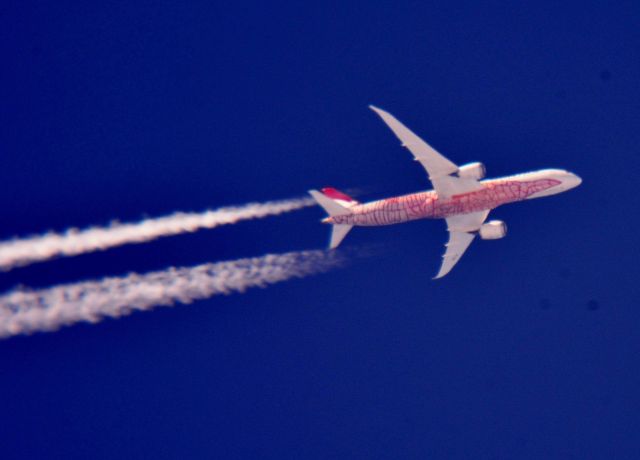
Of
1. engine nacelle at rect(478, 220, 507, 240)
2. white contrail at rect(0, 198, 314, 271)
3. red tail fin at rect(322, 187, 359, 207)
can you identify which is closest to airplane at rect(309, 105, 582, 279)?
engine nacelle at rect(478, 220, 507, 240)

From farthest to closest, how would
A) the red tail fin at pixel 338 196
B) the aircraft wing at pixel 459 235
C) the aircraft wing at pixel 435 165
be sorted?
the red tail fin at pixel 338 196 → the aircraft wing at pixel 459 235 → the aircraft wing at pixel 435 165

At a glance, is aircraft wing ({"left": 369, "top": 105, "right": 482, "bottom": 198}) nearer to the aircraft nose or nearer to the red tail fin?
the aircraft nose

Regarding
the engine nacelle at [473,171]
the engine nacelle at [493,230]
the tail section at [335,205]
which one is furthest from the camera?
the tail section at [335,205]

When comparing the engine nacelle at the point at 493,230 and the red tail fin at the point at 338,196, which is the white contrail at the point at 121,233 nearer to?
the red tail fin at the point at 338,196

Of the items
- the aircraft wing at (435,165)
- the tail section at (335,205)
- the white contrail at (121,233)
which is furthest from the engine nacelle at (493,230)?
the white contrail at (121,233)

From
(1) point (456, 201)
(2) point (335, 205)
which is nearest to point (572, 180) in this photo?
(1) point (456, 201)

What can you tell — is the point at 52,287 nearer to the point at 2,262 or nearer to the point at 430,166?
the point at 2,262

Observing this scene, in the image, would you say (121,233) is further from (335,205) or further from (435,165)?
(435,165)

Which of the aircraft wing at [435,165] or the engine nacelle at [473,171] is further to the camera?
the engine nacelle at [473,171]

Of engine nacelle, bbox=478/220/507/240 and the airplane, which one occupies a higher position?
the airplane
